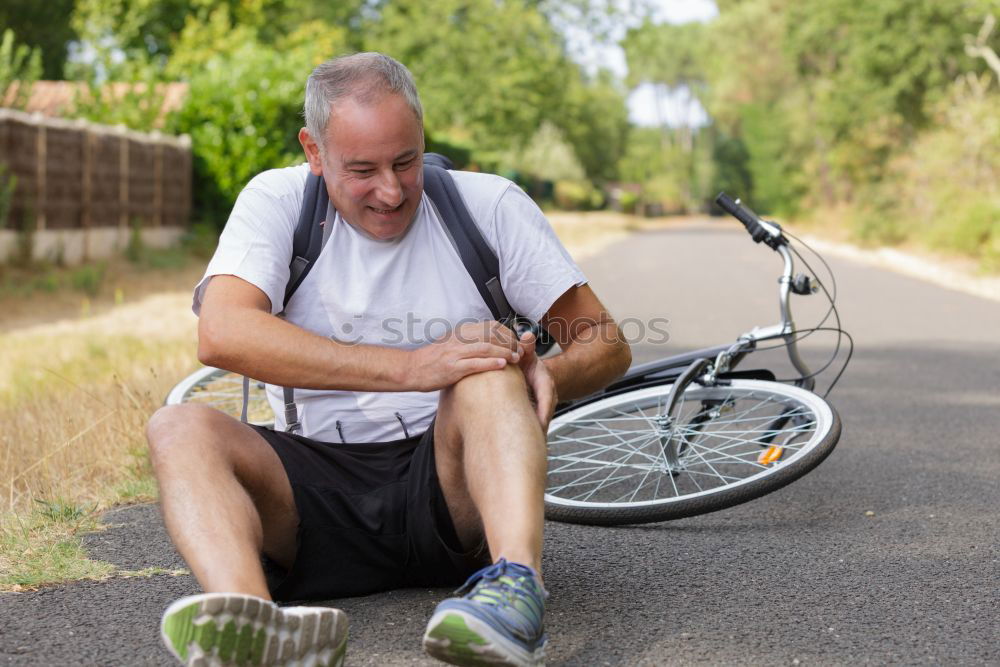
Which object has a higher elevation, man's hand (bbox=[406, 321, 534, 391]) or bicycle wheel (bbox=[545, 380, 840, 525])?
man's hand (bbox=[406, 321, 534, 391])

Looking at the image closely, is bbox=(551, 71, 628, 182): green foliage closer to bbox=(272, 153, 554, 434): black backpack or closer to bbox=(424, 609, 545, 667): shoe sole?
bbox=(272, 153, 554, 434): black backpack

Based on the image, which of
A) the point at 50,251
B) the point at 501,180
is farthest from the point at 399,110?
the point at 50,251

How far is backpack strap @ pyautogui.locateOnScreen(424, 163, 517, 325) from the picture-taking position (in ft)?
10.3

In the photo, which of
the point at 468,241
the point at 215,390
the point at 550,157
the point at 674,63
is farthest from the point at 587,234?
the point at 674,63

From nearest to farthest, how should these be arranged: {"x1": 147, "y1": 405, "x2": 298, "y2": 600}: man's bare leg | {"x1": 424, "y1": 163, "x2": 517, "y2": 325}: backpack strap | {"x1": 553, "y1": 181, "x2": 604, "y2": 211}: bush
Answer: {"x1": 147, "y1": 405, "x2": 298, "y2": 600}: man's bare leg, {"x1": 424, "y1": 163, "x2": 517, "y2": 325}: backpack strap, {"x1": 553, "y1": 181, "x2": 604, "y2": 211}: bush

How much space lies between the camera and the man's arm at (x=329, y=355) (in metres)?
2.85

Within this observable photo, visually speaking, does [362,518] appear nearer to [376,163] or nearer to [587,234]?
[376,163]

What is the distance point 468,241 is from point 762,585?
4.25ft

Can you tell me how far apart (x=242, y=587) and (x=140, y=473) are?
8.65 feet

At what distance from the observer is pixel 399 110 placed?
118 inches

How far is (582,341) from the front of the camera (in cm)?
325

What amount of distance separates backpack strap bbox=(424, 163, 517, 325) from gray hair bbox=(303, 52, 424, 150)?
21 cm

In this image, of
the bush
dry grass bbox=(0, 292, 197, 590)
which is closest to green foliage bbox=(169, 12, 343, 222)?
dry grass bbox=(0, 292, 197, 590)

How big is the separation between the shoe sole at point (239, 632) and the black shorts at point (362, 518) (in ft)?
2.05
